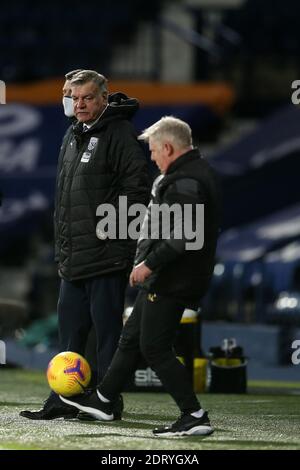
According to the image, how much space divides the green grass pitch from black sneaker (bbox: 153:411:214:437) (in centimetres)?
4

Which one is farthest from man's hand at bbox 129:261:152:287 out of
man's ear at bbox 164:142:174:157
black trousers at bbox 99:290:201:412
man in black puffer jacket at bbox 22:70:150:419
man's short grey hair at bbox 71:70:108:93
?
man's short grey hair at bbox 71:70:108:93

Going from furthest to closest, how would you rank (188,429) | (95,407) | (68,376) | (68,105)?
(68,105) < (68,376) < (95,407) < (188,429)

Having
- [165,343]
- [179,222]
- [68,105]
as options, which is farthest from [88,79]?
[165,343]

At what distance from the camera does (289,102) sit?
17.0 metres

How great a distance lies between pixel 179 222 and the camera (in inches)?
234

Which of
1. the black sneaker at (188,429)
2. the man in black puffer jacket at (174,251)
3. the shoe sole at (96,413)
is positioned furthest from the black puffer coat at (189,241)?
the shoe sole at (96,413)

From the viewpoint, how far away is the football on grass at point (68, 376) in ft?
21.9

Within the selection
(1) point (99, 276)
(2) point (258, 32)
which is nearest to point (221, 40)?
(2) point (258, 32)

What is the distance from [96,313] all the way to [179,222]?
1.00 meters

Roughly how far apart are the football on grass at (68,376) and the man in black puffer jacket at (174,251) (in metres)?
0.65

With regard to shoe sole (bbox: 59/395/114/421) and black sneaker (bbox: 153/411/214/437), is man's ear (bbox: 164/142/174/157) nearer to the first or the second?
black sneaker (bbox: 153/411/214/437)

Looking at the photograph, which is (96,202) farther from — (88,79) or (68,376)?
(68,376)

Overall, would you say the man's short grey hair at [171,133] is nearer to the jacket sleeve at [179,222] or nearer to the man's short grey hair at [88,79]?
the jacket sleeve at [179,222]
